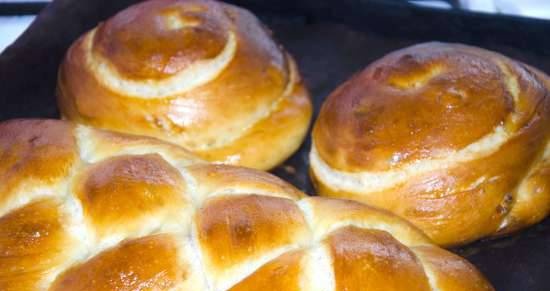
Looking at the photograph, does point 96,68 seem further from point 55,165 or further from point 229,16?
point 55,165

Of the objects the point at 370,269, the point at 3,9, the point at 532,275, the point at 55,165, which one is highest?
the point at 370,269

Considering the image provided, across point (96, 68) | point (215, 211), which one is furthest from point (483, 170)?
point (96, 68)

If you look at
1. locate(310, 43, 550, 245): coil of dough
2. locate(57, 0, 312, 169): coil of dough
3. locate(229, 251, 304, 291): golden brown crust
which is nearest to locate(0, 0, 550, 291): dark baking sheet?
locate(57, 0, 312, 169): coil of dough

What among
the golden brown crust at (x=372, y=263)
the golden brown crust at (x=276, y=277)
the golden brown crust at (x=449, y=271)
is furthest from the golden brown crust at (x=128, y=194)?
the golden brown crust at (x=449, y=271)

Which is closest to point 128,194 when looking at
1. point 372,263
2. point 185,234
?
point 185,234

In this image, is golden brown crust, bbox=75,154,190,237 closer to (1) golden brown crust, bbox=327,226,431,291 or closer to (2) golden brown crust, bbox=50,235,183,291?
(2) golden brown crust, bbox=50,235,183,291

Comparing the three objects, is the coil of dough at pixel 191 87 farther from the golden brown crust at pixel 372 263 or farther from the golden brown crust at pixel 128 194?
the golden brown crust at pixel 372 263
